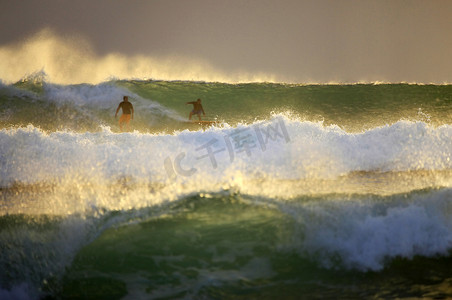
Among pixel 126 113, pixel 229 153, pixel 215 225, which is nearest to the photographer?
pixel 215 225

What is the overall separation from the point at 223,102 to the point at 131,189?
965 centimetres

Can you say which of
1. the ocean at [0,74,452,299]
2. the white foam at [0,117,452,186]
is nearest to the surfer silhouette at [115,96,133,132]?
the white foam at [0,117,452,186]

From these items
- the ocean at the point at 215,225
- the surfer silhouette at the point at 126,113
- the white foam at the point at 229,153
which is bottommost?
the ocean at the point at 215,225

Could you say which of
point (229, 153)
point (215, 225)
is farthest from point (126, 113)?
point (215, 225)

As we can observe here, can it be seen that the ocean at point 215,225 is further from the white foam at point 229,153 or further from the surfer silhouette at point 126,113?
the surfer silhouette at point 126,113

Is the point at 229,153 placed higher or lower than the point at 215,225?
higher

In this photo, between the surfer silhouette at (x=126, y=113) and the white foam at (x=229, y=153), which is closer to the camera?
the white foam at (x=229, y=153)

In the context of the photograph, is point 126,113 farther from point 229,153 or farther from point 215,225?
point 215,225

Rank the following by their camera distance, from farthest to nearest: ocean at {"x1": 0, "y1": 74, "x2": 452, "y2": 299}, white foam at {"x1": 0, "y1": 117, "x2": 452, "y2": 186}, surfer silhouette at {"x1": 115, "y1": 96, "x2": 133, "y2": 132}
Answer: surfer silhouette at {"x1": 115, "y1": 96, "x2": 133, "y2": 132}, white foam at {"x1": 0, "y1": 117, "x2": 452, "y2": 186}, ocean at {"x1": 0, "y1": 74, "x2": 452, "y2": 299}

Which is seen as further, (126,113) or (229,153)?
(126,113)

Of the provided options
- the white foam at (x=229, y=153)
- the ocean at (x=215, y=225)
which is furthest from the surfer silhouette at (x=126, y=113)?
the ocean at (x=215, y=225)

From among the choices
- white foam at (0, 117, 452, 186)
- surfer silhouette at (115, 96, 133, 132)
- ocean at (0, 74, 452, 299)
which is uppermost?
surfer silhouette at (115, 96, 133, 132)

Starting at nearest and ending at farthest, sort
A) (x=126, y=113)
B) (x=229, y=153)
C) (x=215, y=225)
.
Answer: (x=215, y=225) → (x=229, y=153) → (x=126, y=113)

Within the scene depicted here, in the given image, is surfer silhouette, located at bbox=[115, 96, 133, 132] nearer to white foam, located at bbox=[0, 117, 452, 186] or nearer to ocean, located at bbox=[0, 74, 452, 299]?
white foam, located at bbox=[0, 117, 452, 186]
